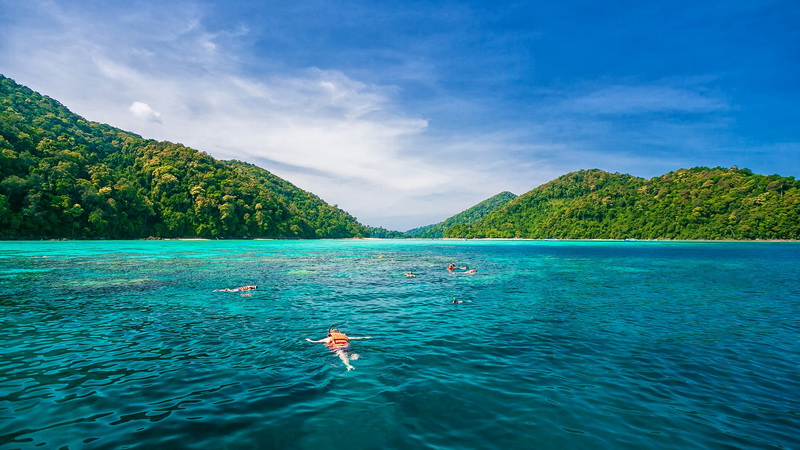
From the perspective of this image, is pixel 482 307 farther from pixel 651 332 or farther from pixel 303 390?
pixel 303 390

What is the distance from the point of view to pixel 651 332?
59.0 ft

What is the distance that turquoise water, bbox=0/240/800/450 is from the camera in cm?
827

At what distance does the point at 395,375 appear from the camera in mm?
12031

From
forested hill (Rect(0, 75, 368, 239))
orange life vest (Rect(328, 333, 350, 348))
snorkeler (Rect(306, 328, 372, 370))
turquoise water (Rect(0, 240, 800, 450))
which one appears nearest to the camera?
turquoise water (Rect(0, 240, 800, 450))

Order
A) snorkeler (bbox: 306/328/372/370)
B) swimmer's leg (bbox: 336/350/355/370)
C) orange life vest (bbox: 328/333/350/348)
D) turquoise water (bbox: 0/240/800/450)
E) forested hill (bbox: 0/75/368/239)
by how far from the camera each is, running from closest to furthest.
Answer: turquoise water (bbox: 0/240/800/450)
swimmer's leg (bbox: 336/350/355/370)
snorkeler (bbox: 306/328/372/370)
orange life vest (bbox: 328/333/350/348)
forested hill (bbox: 0/75/368/239)

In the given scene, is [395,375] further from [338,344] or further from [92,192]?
[92,192]

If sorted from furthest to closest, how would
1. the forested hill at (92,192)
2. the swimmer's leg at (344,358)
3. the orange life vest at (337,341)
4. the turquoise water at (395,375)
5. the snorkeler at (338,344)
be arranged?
the forested hill at (92,192), the orange life vest at (337,341), the snorkeler at (338,344), the swimmer's leg at (344,358), the turquoise water at (395,375)

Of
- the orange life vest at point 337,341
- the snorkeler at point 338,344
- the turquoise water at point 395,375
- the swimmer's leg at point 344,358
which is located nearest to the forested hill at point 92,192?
the turquoise water at point 395,375

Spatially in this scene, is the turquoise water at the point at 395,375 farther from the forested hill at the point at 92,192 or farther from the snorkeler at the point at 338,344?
the forested hill at the point at 92,192

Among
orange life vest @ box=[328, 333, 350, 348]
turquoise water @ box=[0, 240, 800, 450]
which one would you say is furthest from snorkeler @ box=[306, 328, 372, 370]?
turquoise water @ box=[0, 240, 800, 450]

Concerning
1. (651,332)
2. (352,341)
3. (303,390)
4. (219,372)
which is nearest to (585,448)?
(303,390)

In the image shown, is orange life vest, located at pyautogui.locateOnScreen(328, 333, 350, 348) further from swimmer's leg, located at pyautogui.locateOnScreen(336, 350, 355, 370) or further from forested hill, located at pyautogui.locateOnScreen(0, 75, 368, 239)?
forested hill, located at pyautogui.locateOnScreen(0, 75, 368, 239)

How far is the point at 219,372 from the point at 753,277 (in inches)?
2384

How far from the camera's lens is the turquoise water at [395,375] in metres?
8.27
